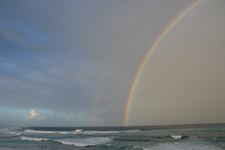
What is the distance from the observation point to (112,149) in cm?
2166

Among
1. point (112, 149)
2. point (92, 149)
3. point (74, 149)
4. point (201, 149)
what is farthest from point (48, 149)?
point (201, 149)

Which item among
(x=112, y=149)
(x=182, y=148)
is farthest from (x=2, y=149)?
(x=182, y=148)

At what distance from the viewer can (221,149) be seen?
19.9 metres

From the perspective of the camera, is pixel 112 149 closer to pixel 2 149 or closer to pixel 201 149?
pixel 201 149

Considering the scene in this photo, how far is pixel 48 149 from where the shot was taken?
73.0ft

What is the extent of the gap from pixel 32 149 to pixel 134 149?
48.2 ft

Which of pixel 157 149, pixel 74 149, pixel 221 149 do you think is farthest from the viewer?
pixel 74 149

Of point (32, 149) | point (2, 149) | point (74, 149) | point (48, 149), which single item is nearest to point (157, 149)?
point (74, 149)

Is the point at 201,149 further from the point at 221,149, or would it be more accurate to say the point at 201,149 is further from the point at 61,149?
the point at 61,149

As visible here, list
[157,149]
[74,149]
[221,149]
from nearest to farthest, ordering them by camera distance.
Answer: [221,149]
[157,149]
[74,149]

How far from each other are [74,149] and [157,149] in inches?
467

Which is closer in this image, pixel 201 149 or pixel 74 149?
pixel 201 149

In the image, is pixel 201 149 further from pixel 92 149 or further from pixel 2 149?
pixel 2 149

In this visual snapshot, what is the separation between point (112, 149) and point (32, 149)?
11.6 meters
